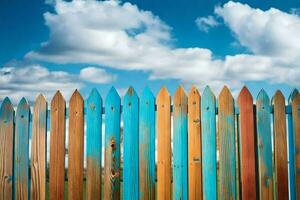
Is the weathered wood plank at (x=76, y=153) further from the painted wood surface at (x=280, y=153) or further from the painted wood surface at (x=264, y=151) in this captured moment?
the painted wood surface at (x=280, y=153)

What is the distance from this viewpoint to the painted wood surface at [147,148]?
5789mm

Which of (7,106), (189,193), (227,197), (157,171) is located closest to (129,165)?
(157,171)

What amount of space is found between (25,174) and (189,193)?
231cm

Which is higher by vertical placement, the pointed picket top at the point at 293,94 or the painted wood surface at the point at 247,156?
the pointed picket top at the point at 293,94

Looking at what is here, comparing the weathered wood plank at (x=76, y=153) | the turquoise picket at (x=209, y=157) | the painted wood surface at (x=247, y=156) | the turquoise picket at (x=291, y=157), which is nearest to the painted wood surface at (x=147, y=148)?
the turquoise picket at (x=209, y=157)

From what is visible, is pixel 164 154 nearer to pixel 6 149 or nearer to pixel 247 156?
pixel 247 156

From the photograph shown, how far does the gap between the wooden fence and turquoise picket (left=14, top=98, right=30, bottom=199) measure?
0.19 metres

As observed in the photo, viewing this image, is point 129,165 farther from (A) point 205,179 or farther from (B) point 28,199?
(B) point 28,199

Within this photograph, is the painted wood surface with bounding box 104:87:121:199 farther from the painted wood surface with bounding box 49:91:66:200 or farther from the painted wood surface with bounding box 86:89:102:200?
the painted wood surface with bounding box 49:91:66:200

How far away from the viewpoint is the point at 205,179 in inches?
226

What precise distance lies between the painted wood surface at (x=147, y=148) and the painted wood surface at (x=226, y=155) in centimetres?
89

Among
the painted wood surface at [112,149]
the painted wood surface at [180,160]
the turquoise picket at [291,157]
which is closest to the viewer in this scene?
the painted wood surface at [180,160]

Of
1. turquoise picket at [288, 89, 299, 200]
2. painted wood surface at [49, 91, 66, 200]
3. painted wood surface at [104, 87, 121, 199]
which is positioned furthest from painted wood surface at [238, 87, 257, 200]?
painted wood surface at [49, 91, 66, 200]

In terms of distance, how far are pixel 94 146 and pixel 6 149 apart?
1.34 meters
